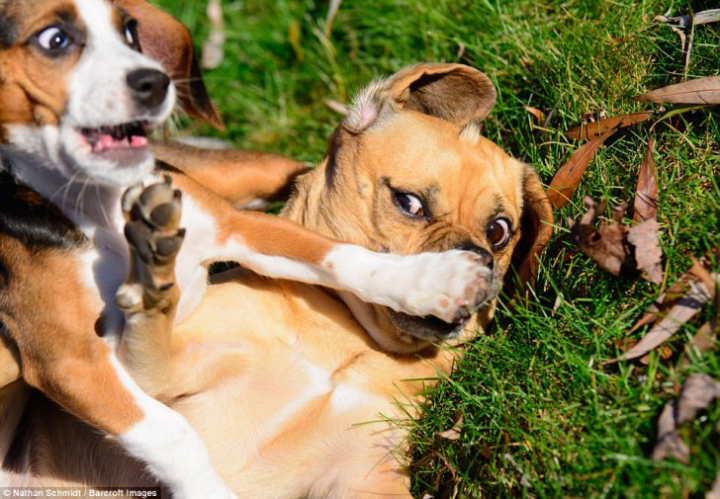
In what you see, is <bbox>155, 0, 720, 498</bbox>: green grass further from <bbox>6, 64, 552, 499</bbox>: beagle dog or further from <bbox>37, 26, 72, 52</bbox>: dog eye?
<bbox>37, 26, 72, 52</bbox>: dog eye

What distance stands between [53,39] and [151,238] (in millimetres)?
923

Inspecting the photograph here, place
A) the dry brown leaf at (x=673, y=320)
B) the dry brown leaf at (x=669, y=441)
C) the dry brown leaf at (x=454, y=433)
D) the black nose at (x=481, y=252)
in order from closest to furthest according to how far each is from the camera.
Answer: the dry brown leaf at (x=669, y=441)
the dry brown leaf at (x=673, y=320)
the black nose at (x=481, y=252)
the dry brown leaf at (x=454, y=433)

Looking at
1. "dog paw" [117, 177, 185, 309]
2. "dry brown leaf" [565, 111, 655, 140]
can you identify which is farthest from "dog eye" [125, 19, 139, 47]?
"dry brown leaf" [565, 111, 655, 140]

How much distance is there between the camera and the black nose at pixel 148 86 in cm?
320

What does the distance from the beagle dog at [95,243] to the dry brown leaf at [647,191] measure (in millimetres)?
812

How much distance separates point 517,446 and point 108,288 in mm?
1807

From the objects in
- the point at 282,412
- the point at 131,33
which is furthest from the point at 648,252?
the point at 131,33

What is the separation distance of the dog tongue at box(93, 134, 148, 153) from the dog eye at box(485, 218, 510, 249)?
5.59ft

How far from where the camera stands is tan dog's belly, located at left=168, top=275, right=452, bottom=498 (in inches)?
149

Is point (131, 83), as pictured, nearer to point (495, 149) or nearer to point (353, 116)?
point (353, 116)

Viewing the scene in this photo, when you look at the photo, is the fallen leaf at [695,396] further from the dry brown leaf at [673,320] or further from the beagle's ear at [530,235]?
the beagle's ear at [530,235]

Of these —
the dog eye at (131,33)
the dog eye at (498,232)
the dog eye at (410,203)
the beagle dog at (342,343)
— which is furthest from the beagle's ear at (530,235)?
the dog eye at (131,33)

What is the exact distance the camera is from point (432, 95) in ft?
15.0

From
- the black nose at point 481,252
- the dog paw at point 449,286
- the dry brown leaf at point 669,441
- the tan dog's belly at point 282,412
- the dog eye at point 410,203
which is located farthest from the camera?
the dog eye at point 410,203
